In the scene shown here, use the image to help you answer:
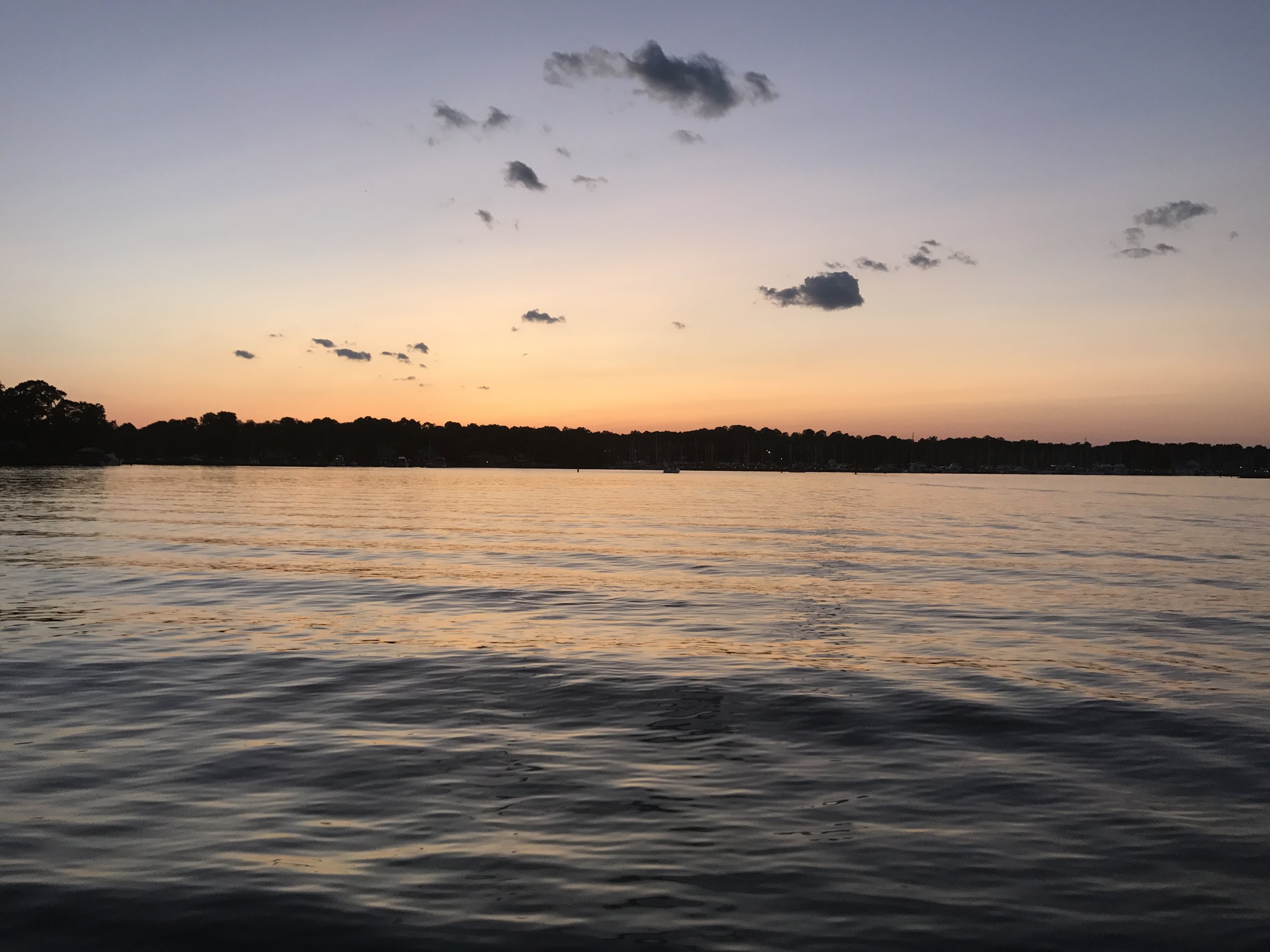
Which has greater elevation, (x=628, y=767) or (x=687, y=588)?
(x=628, y=767)

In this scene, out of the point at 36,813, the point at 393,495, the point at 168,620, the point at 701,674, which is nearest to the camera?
the point at 36,813

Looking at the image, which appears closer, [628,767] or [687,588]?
[628,767]

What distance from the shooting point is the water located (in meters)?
8.96

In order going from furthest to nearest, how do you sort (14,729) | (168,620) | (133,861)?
(168,620) → (14,729) → (133,861)

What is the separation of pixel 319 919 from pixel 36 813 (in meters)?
5.06

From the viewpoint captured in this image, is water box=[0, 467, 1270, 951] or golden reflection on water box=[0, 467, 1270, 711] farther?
golden reflection on water box=[0, 467, 1270, 711]

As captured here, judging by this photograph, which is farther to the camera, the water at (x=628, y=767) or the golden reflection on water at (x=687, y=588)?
the golden reflection on water at (x=687, y=588)

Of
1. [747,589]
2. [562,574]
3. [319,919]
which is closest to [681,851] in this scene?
[319,919]

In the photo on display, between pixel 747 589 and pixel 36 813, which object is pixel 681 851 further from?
pixel 747 589

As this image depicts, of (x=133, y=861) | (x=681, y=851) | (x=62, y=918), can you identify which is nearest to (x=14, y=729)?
(x=133, y=861)

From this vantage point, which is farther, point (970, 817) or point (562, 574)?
point (562, 574)

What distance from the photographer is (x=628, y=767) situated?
44.7ft

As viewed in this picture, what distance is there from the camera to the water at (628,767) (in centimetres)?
896

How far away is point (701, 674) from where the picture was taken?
67.3 ft
